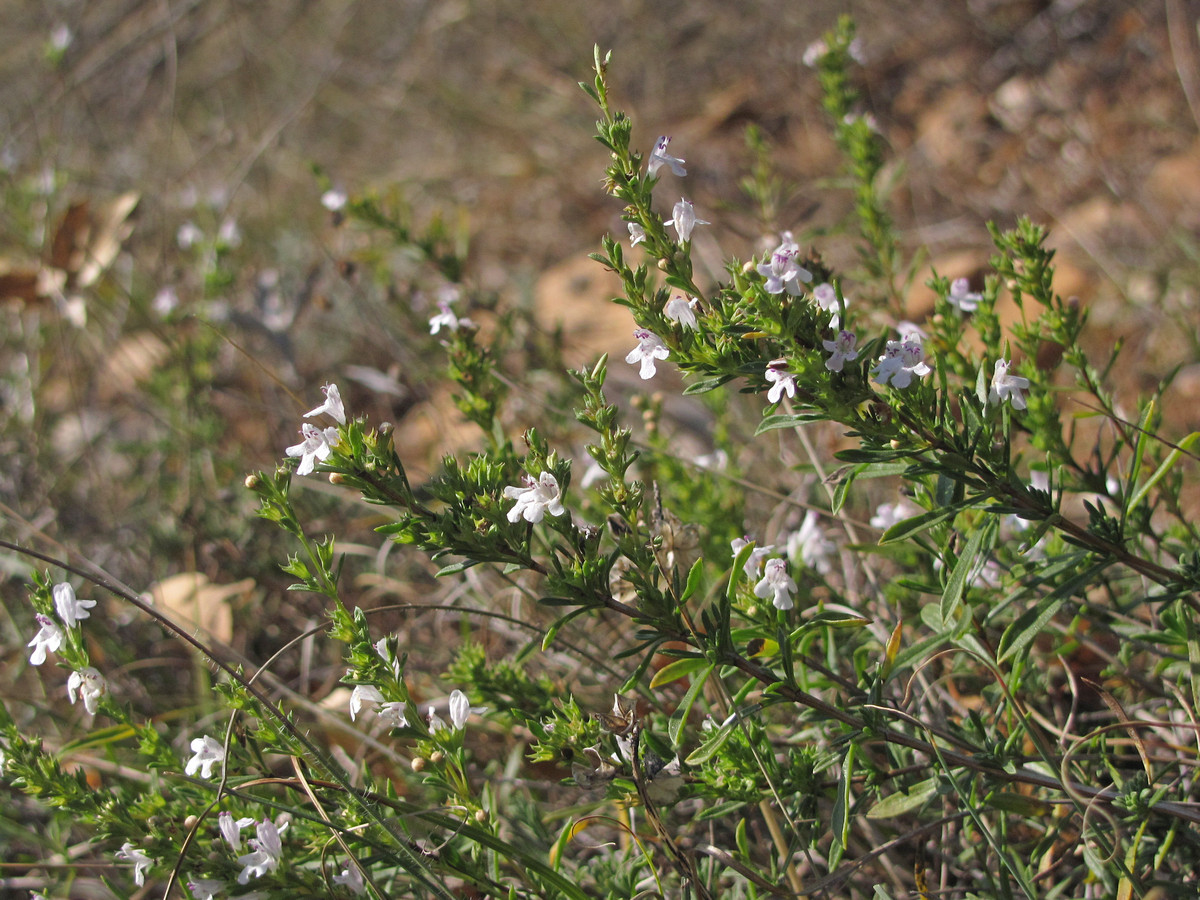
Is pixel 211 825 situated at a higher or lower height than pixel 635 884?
higher

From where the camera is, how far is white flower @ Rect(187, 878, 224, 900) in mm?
1634

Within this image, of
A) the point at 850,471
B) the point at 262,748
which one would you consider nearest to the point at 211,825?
the point at 262,748

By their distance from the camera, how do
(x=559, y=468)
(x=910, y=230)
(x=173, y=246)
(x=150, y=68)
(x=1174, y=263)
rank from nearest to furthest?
1. (x=559, y=468)
2. (x=1174, y=263)
3. (x=910, y=230)
4. (x=173, y=246)
5. (x=150, y=68)

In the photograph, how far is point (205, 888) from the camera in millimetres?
1635

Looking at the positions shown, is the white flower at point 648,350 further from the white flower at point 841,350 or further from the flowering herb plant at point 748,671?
the white flower at point 841,350

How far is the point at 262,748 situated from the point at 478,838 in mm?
502

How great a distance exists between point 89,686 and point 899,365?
1.59 metres

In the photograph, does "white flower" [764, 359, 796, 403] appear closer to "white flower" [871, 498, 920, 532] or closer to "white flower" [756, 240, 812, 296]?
"white flower" [756, 240, 812, 296]

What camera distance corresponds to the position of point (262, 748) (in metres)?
1.80

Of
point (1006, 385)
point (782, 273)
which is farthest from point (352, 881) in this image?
point (1006, 385)

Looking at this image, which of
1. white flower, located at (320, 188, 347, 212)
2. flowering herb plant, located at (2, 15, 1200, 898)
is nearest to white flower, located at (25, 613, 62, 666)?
flowering herb plant, located at (2, 15, 1200, 898)

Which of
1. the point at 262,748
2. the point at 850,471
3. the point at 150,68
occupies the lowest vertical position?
the point at 262,748

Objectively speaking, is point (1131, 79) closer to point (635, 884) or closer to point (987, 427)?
point (987, 427)

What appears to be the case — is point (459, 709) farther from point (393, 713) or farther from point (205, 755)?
point (205, 755)
